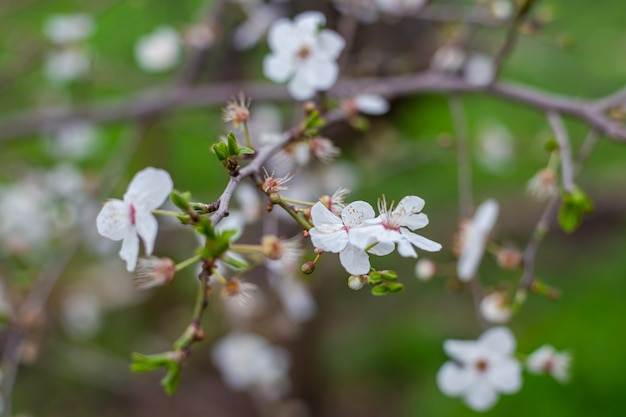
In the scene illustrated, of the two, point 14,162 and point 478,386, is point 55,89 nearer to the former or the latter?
point 14,162

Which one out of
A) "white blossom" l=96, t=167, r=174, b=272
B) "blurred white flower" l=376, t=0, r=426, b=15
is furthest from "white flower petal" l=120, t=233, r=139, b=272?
"blurred white flower" l=376, t=0, r=426, b=15

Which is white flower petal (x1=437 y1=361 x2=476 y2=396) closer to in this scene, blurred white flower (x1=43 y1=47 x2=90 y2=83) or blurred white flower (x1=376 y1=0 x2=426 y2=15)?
blurred white flower (x1=376 y1=0 x2=426 y2=15)

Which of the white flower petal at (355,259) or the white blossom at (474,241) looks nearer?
the white flower petal at (355,259)

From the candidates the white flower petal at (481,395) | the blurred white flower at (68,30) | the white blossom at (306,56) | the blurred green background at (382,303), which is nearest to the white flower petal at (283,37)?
the white blossom at (306,56)

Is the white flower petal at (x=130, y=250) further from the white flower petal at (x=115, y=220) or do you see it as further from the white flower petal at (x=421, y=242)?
the white flower petal at (x=421, y=242)

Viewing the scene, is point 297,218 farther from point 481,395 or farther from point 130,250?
point 481,395

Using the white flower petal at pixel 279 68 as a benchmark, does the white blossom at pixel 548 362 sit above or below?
below

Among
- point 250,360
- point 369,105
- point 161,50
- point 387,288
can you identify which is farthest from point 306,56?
point 250,360
